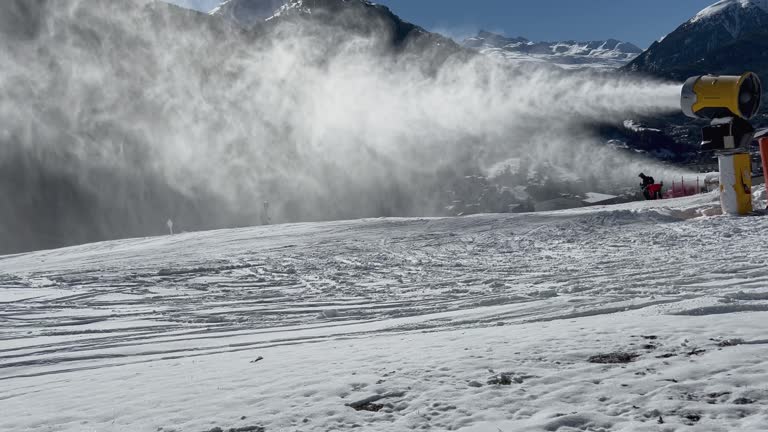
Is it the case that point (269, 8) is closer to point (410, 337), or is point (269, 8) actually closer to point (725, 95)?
point (725, 95)

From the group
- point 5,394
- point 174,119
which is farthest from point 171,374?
point 174,119

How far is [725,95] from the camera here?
14117mm

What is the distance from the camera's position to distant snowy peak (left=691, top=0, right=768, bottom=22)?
146750mm

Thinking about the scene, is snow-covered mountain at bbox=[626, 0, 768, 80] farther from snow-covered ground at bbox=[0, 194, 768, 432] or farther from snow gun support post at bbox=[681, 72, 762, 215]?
snow-covered ground at bbox=[0, 194, 768, 432]

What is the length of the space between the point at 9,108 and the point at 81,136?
7325mm

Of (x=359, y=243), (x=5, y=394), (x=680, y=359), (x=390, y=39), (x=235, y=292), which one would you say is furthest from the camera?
(x=390, y=39)

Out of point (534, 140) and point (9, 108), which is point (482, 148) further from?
point (9, 108)

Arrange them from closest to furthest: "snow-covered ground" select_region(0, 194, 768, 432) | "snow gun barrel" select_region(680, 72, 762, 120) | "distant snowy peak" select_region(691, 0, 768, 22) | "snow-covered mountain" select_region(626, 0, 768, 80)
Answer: "snow-covered ground" select_region(0, 194, 768, 432), "snow gun barrel" select_region(680, 72, 762, 120), "snow-covered mountain" select_region(626, 0, 768, 80), "distant snowy peak" select_region(691, 0, 768, 22)

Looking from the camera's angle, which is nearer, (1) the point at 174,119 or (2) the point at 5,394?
(2) the point at 5,394

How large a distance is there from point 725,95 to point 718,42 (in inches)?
5794

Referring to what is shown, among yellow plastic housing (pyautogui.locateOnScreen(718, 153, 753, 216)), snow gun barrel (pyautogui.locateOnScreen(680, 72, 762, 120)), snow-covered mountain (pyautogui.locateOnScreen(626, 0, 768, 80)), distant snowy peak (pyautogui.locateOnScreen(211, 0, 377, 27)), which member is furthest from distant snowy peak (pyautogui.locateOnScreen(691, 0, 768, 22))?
yellow plastic housing (pyautogui.locateOnScreen(718, 153, 753, 216))

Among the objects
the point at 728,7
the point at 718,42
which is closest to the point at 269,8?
the point at 718,42

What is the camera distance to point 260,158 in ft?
235

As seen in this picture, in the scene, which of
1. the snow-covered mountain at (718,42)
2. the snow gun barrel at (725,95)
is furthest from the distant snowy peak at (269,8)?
the snow gun barrel at (725,95)
